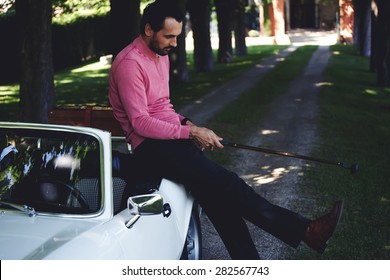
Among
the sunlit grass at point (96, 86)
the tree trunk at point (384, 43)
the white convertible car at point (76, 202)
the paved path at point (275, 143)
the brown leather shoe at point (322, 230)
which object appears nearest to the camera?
the white convertible car at point (76, 202)

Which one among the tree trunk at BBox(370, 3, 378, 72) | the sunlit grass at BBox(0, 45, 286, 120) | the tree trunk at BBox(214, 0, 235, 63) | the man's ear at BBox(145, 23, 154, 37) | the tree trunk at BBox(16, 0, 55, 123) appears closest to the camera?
the man's ear at BBox(145, 23, 154, 37)

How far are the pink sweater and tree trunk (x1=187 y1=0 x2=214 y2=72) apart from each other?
2430cm

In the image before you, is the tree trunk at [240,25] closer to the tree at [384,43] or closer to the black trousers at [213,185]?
the tree at [384,43]

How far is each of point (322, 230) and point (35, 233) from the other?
2.03 metres

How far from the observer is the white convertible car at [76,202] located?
3191 mm

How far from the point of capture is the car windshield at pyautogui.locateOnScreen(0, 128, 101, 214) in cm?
363

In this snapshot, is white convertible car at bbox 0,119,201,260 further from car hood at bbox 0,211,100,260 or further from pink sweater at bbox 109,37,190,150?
pink sweater at bbox 109,37,190,150

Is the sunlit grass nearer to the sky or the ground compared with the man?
nearer to the ground

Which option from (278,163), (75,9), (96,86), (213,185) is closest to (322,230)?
(213,185)

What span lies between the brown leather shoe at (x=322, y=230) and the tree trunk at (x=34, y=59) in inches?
344

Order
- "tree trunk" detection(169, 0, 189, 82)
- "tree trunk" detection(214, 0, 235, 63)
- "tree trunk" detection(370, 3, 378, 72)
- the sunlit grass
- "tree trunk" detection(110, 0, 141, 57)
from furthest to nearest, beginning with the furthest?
"tree trunk" detection(214, 0, 235, 63), "tree trunk" detection(370, 3, 378, 72), "tree trunk" detection(169, 0, 189, 82), the sunlit grass, "tree trunk" detection(110, 0, 141, 57)

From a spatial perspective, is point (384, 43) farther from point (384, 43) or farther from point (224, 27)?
point (224, 27)

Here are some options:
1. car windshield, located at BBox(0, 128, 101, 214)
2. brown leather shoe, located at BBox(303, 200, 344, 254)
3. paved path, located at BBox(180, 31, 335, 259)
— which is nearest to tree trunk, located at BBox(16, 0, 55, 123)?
paved path, located at BBox(180, 31, 335, 259)

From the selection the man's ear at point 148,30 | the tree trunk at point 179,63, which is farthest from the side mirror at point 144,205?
the tree trunk at point 179,63
